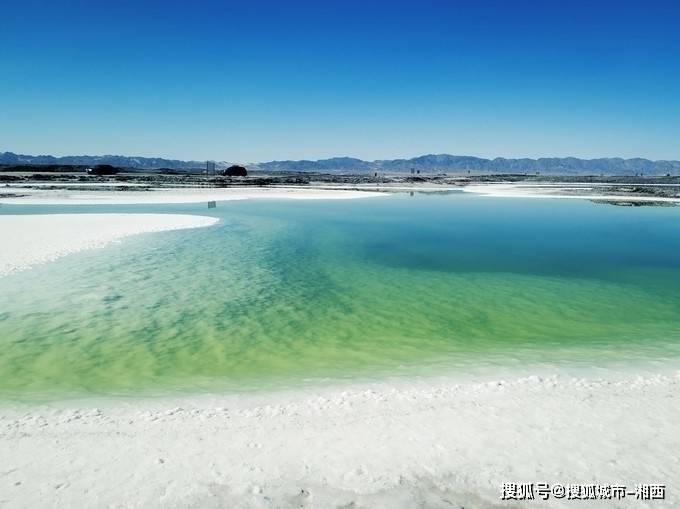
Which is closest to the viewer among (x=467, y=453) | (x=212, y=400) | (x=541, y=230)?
(x=467, y=453)

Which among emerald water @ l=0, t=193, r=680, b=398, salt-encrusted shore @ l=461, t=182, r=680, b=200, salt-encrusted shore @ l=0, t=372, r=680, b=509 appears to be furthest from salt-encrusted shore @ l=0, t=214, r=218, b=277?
salt-encrusted shore @ l=461, t=182, r=680, b=200

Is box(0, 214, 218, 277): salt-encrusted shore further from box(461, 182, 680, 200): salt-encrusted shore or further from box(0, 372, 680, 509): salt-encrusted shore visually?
box(461, 182, 680, 200): salt-encrusted shore

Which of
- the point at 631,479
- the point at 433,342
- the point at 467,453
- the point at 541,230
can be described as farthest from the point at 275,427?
the point at 541,230

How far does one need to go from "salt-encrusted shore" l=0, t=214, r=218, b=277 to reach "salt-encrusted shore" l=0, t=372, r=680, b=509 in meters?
12.0

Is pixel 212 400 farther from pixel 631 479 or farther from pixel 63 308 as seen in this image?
pixel 63 308

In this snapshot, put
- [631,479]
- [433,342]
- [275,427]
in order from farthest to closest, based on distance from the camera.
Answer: [433,342] < [275,427] < [631,479]

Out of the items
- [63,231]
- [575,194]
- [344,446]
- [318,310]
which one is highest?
[575,194]

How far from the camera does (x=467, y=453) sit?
5.94m

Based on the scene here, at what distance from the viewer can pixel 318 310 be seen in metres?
13.1

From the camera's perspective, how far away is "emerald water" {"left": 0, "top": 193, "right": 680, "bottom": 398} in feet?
30.1

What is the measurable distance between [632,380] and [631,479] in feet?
10.6

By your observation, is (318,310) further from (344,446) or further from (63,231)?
(63,231)

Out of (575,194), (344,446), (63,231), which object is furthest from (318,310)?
(575,194)

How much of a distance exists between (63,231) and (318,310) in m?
17.2
